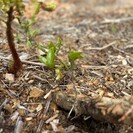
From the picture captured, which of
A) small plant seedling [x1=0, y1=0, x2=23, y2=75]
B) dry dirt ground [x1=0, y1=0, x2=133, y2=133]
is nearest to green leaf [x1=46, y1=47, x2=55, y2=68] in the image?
dry dirt ground [x1=0, y1=0, x2=133, y2=133]

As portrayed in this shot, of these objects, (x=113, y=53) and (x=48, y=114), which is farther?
(x=113, y=53)

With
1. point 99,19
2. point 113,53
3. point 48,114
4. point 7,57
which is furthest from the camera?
point 99,19

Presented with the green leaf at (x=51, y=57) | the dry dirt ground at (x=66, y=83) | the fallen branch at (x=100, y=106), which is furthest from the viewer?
the green leaf at (x=51, y=57)

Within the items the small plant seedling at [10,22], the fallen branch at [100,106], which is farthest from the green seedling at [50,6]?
the fallen branch at [100,106]

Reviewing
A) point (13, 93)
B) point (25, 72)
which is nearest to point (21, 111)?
point (13, 93)

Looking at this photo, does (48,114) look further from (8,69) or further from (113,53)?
(113,53)

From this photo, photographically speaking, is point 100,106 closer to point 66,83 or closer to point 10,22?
point 66,83

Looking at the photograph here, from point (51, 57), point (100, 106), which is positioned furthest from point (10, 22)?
point (100, 106)

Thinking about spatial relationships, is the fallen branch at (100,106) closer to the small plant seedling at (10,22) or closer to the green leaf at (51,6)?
the small plant seedling at (10,22)
